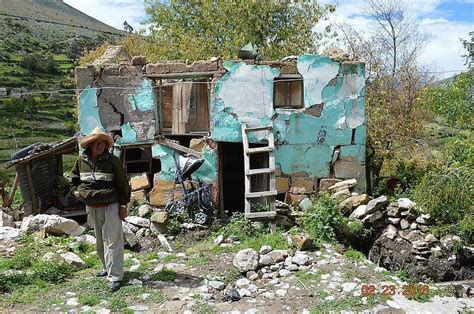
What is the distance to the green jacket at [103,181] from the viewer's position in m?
5.77

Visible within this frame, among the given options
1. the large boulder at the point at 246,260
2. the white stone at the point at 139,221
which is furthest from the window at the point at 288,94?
the large boulder at the point at 246,260

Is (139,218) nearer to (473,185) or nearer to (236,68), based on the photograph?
(236,68)

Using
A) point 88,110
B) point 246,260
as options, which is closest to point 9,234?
point 88,110

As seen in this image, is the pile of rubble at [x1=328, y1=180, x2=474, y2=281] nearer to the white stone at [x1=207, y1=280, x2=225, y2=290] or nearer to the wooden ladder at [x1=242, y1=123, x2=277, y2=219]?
the wooden ladder at [x1=242, y1=123, x2=277, y2=219]

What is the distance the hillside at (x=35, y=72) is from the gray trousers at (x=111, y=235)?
920 centimetres

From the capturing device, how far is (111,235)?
19.2ft

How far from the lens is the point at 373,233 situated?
827 centimetres

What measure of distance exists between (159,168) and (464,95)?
6.77 metres

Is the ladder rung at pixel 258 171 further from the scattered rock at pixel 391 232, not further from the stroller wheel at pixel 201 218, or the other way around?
the scattered rock at pixel 391 232

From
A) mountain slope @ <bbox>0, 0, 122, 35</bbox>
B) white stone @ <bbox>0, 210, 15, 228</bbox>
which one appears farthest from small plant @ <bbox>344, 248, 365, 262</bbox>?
mountain slope @ <bbox>0, 0, 122, 35</bbox>

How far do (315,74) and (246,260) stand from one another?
405 centimetres

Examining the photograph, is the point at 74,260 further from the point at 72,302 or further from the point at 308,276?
the point at 308,276

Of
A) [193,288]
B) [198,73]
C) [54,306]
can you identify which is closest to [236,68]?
[198,73]

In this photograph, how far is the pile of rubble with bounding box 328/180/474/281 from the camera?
7742 mm
